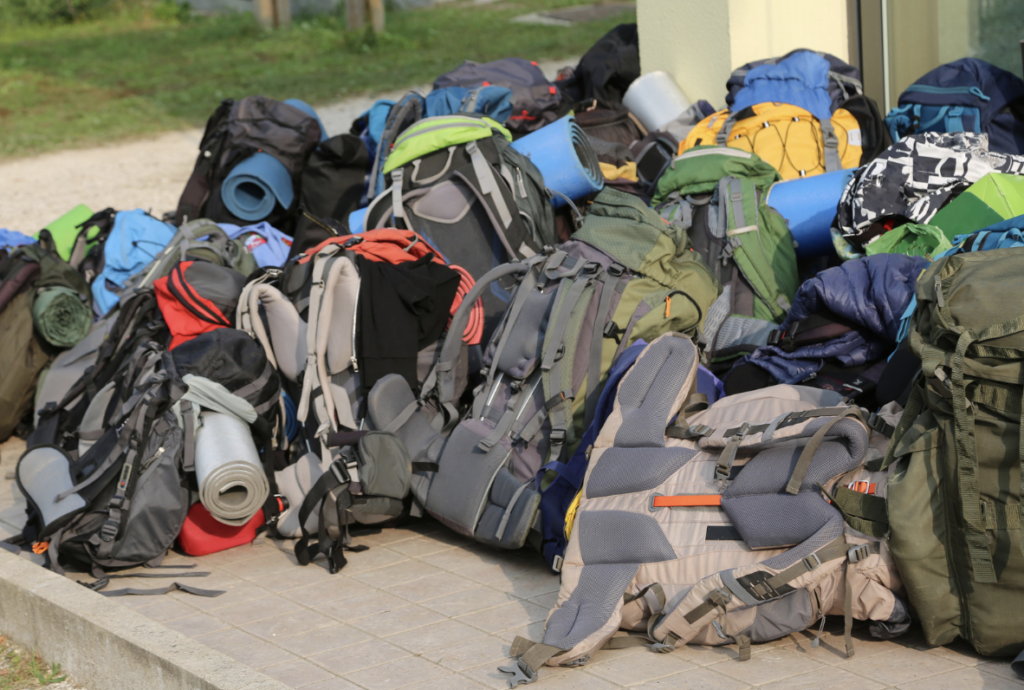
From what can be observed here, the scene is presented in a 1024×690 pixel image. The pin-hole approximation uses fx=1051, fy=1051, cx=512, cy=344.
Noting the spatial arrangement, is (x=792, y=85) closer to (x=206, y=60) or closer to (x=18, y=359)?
(x=18, y=359)

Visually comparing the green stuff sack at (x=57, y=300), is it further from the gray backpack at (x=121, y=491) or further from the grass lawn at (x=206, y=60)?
the grass lawn at (x=206, y=60)

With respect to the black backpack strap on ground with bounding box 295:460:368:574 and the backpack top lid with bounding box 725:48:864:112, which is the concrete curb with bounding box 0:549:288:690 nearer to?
the black backpack strap on ground with bounding box 295:460:368:574

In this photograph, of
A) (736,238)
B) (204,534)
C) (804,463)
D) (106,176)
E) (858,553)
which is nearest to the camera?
(858,553)

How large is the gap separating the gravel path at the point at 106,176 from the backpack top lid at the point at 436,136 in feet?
14.6

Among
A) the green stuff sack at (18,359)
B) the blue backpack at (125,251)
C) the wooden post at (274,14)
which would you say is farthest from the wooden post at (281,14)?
the green stuff sack at (18,359)

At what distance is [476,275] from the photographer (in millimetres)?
5004

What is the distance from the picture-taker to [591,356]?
13.0ft

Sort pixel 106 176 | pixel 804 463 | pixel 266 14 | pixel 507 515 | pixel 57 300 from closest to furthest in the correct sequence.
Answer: pixel 804 463, pixel 507 515, pixel 57 300, pixel 106 176, pixel 266 14

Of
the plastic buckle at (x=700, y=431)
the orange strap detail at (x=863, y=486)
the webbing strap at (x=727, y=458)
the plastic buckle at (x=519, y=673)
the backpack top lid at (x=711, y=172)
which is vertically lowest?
the plastic buckle at (x=519, y=673)

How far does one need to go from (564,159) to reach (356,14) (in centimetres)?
1479

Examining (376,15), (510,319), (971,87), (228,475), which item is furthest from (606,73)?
(376,15)

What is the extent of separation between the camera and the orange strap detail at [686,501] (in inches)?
123

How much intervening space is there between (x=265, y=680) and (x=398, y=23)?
18.9m

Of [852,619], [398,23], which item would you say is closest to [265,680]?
[852,619]
